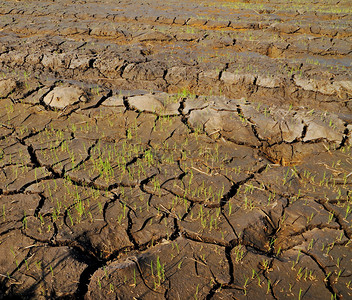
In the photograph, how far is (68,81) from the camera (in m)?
4.70

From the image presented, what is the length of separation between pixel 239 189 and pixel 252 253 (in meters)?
0.73

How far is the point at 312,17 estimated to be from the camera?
833 centimetres

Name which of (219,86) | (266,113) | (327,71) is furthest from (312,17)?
(266,113)

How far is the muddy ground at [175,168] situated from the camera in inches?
80.2

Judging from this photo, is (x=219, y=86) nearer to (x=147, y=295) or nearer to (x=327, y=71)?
(x=327, y=71)

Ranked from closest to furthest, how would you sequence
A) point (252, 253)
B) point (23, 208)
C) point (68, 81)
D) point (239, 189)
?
point (252, 253) < point (23, 208) < point (239, 189) < point (68, 81)

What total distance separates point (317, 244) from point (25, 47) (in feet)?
18.2

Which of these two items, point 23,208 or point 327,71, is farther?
point 327,71

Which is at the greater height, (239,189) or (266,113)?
(266,113)

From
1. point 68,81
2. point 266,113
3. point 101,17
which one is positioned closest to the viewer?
point 266,113

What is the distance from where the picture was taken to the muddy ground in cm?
204

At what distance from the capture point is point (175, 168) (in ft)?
10.1

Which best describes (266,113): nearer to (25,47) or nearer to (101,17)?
(25,47)

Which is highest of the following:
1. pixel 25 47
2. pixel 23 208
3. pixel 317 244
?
pixel 25 47
